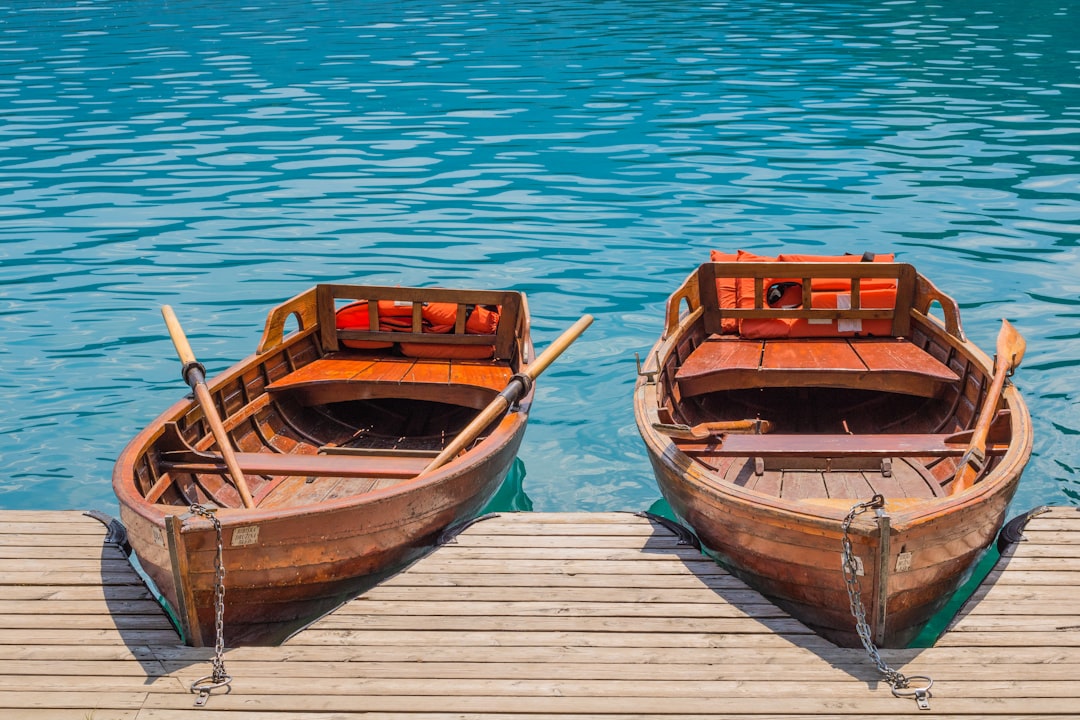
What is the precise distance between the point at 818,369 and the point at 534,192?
10015mm

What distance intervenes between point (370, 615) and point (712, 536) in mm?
2001

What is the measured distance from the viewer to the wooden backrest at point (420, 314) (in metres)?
9.14

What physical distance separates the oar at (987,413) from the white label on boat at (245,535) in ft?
12.2

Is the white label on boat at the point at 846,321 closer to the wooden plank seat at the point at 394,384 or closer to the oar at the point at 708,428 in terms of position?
the oar at the point at 708,428

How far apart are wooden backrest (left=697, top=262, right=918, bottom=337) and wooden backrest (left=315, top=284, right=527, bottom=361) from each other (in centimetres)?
163

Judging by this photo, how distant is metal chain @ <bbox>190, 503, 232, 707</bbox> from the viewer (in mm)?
5337

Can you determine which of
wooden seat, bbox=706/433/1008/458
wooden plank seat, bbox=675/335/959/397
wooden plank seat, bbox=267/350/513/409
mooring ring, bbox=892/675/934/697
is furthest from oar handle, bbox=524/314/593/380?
mooring ring, bbox=892/675/934/697

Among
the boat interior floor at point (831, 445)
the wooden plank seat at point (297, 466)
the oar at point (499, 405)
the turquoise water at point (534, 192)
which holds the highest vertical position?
the wooden plank seat at point (297, 466)

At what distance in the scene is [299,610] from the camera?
19.9ft

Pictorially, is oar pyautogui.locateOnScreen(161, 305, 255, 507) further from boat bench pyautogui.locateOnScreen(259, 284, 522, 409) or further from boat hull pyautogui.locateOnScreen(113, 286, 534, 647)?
boat bench pyautogui.locateOnScreen(259, 284, 522, 409)

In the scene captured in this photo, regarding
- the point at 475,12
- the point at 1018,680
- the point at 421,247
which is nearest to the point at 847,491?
the point at 1018,680

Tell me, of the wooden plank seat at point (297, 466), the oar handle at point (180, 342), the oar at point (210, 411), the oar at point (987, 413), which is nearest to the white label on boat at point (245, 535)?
the oar at point (210, 411)

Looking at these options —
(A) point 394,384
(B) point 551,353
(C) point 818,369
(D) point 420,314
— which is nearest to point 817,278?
(C) point 818,369

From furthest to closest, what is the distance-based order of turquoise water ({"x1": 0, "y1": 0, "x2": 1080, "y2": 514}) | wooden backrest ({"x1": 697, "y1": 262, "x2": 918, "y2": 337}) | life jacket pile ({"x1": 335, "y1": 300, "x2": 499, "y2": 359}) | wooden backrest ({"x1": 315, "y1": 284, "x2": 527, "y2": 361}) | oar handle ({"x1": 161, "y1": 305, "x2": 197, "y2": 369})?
turquoise water ({"x1": 0, "y1": 0, "x2": 1080, "y2": 514}) < life jacket pile ({"x1": 335, "y1": 300, "x2": 499, "y2": 359}) < wooden backrest ({"x1": 315, "y1": 284, "x2": 527, "y2": 361}) < wooden backrest ({"x1": 697, "y1": 262, "x2": 918, "y2": 337}) < oar handle ({"x1": 161, "y1": 305, "x2": 197, "y2": 369})
